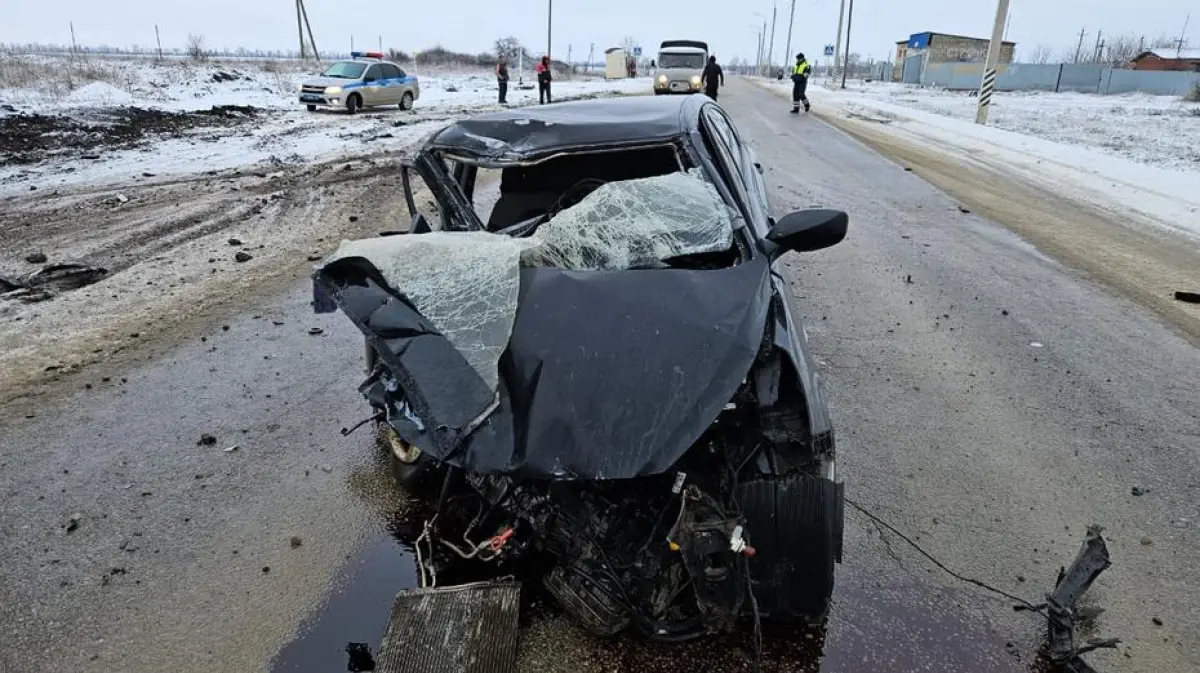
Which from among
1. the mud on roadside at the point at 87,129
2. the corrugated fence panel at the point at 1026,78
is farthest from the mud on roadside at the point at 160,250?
the corrugated fence panel at the point at 1026,78

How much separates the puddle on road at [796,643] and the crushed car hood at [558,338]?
0.72 meters

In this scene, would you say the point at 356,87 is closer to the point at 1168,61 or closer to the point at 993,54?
the point at 993,54

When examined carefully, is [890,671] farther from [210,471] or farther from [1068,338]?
[1068,338]

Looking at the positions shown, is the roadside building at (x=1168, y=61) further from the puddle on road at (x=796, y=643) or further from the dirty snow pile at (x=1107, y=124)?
the puddle on road at (x=796, y=643)

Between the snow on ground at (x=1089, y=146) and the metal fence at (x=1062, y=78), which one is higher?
the metal fence at (x=1062, y=78)

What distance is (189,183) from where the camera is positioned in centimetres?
1073

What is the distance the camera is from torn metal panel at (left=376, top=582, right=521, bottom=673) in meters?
2.41

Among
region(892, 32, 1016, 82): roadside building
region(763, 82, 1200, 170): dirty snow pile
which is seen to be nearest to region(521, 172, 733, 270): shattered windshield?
region(763, 82, 1200, 170): dirty snow pile

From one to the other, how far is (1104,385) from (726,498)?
3.67 metres

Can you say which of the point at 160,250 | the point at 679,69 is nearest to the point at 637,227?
the point at 160,250

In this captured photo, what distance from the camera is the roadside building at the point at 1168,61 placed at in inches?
2353

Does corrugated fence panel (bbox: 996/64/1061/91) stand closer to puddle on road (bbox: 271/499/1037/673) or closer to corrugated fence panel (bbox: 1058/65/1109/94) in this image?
corrugated fence panel (bbox: 1058/65/1109/94)

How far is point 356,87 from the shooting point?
22703 millimetres

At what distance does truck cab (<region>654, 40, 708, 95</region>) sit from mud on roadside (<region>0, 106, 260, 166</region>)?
55.5ft
